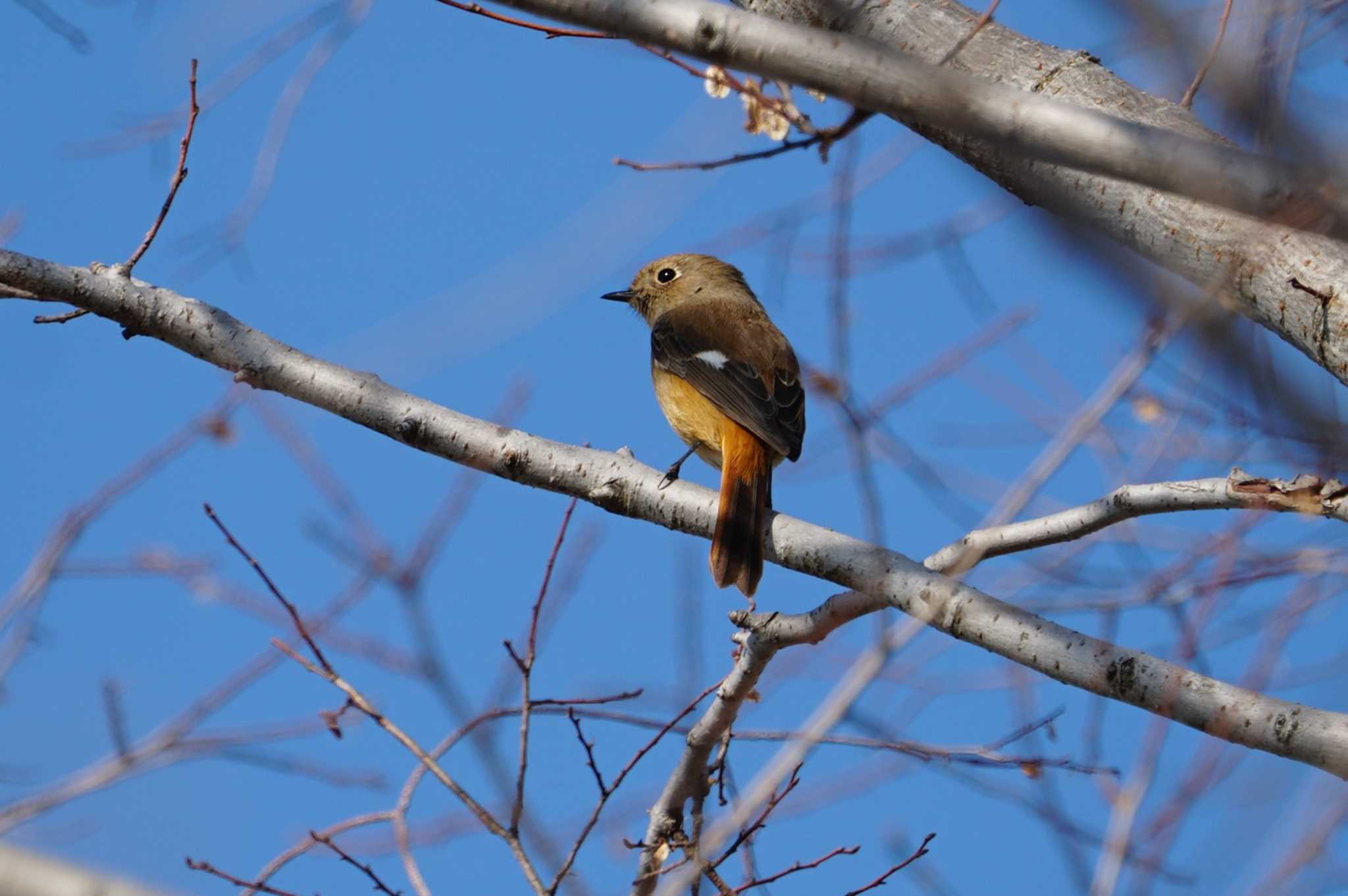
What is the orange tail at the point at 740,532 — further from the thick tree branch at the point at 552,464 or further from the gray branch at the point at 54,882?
the gray branch at the point at 54,882

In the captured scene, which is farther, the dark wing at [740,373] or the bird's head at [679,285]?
the bird's head at [679,285]

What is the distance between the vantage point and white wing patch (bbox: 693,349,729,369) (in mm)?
5535

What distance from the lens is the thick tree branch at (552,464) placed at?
111 inches

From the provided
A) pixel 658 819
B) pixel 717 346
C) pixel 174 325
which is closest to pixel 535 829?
pixel 658 819

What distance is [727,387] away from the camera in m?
5.25

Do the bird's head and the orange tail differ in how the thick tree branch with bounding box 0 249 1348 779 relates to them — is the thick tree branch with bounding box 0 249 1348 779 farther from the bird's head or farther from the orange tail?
the bird's head

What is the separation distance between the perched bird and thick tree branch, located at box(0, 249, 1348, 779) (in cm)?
19

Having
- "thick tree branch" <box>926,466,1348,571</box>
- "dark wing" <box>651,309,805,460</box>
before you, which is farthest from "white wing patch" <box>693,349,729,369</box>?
"thick tree branch" <box>926,466,1348,571</box>

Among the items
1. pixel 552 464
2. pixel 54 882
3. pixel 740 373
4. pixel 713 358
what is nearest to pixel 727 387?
pixel 740 373

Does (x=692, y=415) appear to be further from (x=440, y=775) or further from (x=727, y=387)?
(x=440, y=775)

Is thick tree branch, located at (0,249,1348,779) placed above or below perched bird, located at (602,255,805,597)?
below

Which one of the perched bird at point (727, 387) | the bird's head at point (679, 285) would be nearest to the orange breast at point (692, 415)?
the perched bird at point (727, 387)

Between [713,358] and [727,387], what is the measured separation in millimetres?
388

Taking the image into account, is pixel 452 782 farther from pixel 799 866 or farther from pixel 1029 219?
pixel 1029 219
